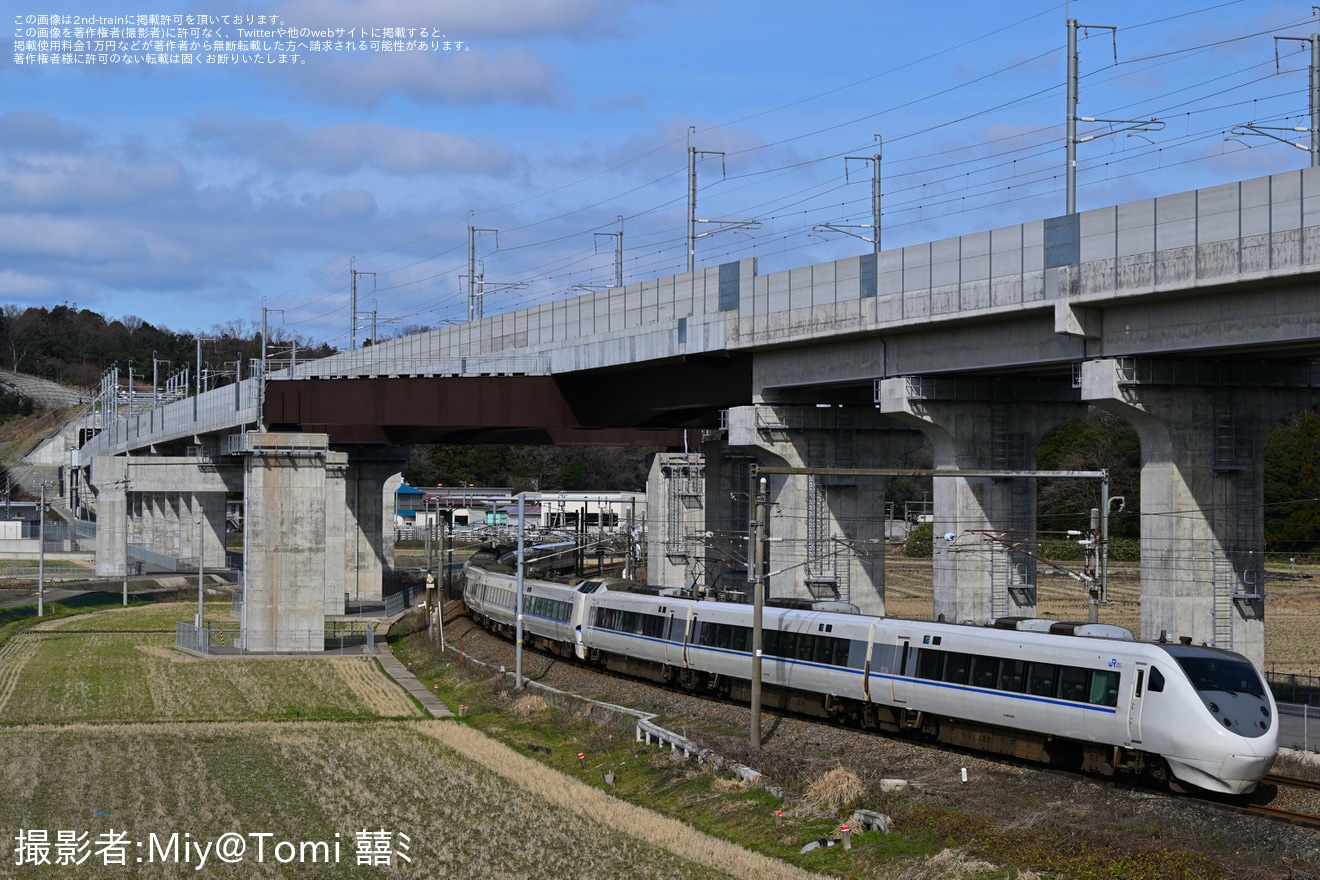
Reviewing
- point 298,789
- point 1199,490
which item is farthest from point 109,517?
point 1199,490

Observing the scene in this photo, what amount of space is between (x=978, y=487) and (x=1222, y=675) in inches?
664

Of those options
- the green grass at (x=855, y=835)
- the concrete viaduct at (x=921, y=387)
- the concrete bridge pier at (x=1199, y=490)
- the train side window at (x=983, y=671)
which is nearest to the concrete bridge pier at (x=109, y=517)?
the concrete viaduct at (x=921, y=387)

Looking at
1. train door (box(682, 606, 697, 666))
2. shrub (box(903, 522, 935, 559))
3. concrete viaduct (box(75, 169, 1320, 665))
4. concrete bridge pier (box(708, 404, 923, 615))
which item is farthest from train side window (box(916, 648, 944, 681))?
shrub (box(903, 522, 935, 559))

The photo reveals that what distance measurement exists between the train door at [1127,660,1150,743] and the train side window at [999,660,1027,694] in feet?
9.83

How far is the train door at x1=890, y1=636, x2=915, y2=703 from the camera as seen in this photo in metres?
33.2

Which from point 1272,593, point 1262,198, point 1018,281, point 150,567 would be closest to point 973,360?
point 1018,281

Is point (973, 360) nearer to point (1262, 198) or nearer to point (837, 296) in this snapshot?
point (837, 296)

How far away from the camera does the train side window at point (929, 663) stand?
32.2 meters

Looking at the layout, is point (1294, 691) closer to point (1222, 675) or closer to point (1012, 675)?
point (1012, 675)

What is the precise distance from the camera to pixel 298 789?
31547 mm

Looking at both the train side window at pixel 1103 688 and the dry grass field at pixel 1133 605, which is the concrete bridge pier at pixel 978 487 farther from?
the train side window at pixel 1103 688

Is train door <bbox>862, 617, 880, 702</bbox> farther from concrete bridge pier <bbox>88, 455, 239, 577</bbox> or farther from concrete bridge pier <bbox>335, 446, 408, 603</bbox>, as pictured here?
concrete bridge pier <bbox>335, 446, 408, 603</bbox>

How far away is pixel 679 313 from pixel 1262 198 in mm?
24041

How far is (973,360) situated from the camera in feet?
131
